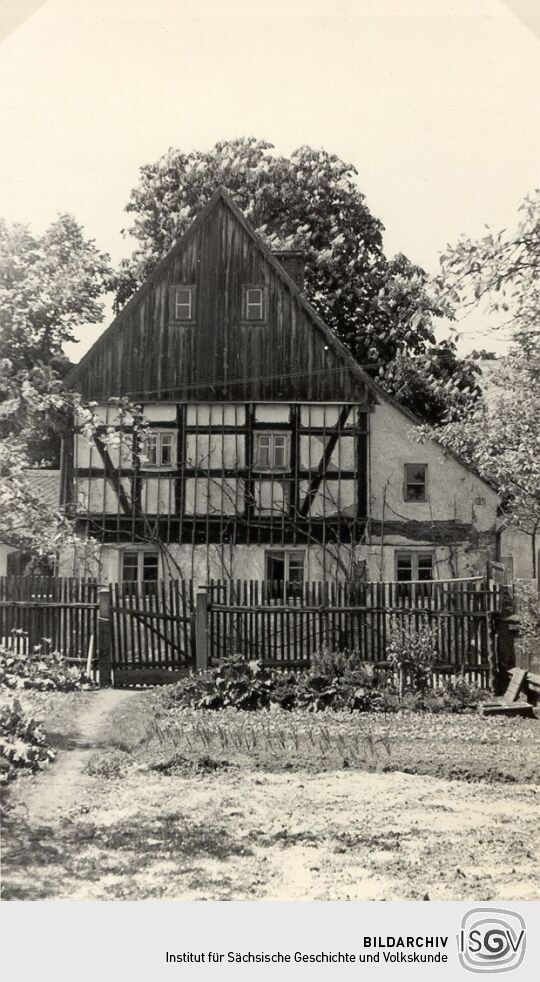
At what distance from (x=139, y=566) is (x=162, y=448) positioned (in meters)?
1.18

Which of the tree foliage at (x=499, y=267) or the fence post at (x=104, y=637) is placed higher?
the tree foliage at (x=499, y=267)

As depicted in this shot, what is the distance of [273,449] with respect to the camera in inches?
310

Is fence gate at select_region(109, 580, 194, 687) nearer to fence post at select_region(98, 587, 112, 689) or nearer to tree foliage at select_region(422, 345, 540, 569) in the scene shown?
fence post at select_region(98, 587, 112, 689)

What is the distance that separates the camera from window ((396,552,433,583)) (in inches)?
341

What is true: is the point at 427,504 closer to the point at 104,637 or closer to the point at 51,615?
the point at 104,637

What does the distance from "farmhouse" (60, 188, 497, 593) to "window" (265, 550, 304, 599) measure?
24mm

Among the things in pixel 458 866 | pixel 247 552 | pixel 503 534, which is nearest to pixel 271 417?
pixel 247 552

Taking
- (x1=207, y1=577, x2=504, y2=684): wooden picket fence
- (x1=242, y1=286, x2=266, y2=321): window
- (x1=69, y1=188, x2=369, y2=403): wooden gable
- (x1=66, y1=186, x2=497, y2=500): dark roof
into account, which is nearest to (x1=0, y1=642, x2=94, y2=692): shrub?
(x1=207, y1=577, x2=504, y2=684): wooden picket fence

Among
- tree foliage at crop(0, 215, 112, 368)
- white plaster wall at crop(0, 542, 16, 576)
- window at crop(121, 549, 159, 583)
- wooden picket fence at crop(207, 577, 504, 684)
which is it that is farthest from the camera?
wooden picket fence at crop(207, 577, 504, 684)

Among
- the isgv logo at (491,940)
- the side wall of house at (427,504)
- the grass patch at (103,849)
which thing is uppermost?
the side wall of house at (427,504)

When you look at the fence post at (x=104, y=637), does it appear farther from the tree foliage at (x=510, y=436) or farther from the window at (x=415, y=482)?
the tree foliage at (x=510, y=436)

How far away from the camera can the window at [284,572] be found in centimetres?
811

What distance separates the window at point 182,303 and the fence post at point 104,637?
2.60 meters

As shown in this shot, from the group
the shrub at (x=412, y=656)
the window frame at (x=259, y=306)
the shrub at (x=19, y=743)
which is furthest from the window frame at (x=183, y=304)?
the shrub at (x=412, y=656)
